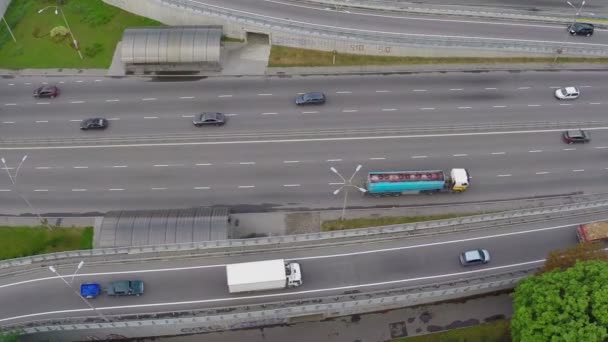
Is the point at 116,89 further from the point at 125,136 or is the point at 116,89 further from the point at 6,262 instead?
the point at 6,262

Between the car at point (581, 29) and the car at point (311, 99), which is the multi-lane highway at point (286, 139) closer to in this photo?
the car at point (311, 99)

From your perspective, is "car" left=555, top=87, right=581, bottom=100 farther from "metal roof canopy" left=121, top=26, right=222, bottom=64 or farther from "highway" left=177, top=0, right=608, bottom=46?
"metal roof canopy" left=121, top=26, right=222, bottom=64

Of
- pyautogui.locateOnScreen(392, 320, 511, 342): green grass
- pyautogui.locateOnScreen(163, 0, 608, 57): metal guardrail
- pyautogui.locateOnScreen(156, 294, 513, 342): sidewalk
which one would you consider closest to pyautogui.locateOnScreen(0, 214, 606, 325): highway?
pyautogui.locateOnScreen(156, 294, 513, 342): sidewalk

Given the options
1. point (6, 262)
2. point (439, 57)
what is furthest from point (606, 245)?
point (6, 262)

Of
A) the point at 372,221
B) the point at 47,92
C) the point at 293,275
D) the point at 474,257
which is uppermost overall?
the point at 47,92

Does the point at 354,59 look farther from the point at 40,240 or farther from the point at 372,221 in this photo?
the point at 40,240

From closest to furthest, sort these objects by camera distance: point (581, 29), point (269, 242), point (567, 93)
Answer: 1. point (269, 242)
2. point (567, 93)
3. point (581, 29)

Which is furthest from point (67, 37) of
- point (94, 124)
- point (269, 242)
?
point (269, 242)
